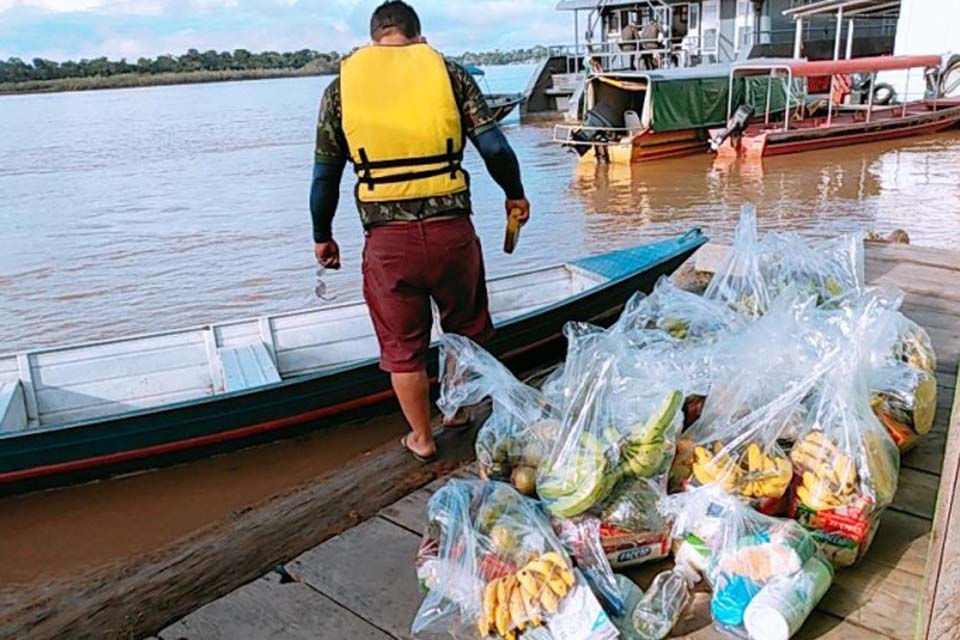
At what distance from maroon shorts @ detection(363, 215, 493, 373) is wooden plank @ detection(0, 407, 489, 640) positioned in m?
0.38

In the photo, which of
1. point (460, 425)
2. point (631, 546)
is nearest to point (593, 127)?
point (460, 425)

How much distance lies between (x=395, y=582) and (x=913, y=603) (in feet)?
3.99

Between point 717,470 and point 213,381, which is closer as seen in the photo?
point 717,470

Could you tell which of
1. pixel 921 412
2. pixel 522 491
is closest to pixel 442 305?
pixel 522 491

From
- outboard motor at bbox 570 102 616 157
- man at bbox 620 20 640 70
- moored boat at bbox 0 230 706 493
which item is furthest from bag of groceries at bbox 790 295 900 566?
man at bbox 620 20 640 70

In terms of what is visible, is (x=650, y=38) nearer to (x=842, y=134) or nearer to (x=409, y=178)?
(x=842, y=134)

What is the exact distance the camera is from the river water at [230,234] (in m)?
4.37

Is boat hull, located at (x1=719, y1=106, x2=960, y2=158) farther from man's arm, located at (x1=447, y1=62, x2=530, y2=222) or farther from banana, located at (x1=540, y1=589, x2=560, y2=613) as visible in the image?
banana, located at (x1=540, y1=589, x2=560, y2=613)

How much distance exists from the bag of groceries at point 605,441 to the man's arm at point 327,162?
3.76 feet

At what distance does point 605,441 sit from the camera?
1980 millimetres

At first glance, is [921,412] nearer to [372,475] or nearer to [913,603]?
[913,603]

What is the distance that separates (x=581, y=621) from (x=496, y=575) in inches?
9.1

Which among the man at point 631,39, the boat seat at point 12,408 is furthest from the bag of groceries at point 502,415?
the man at point 631,39

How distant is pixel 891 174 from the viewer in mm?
13797
